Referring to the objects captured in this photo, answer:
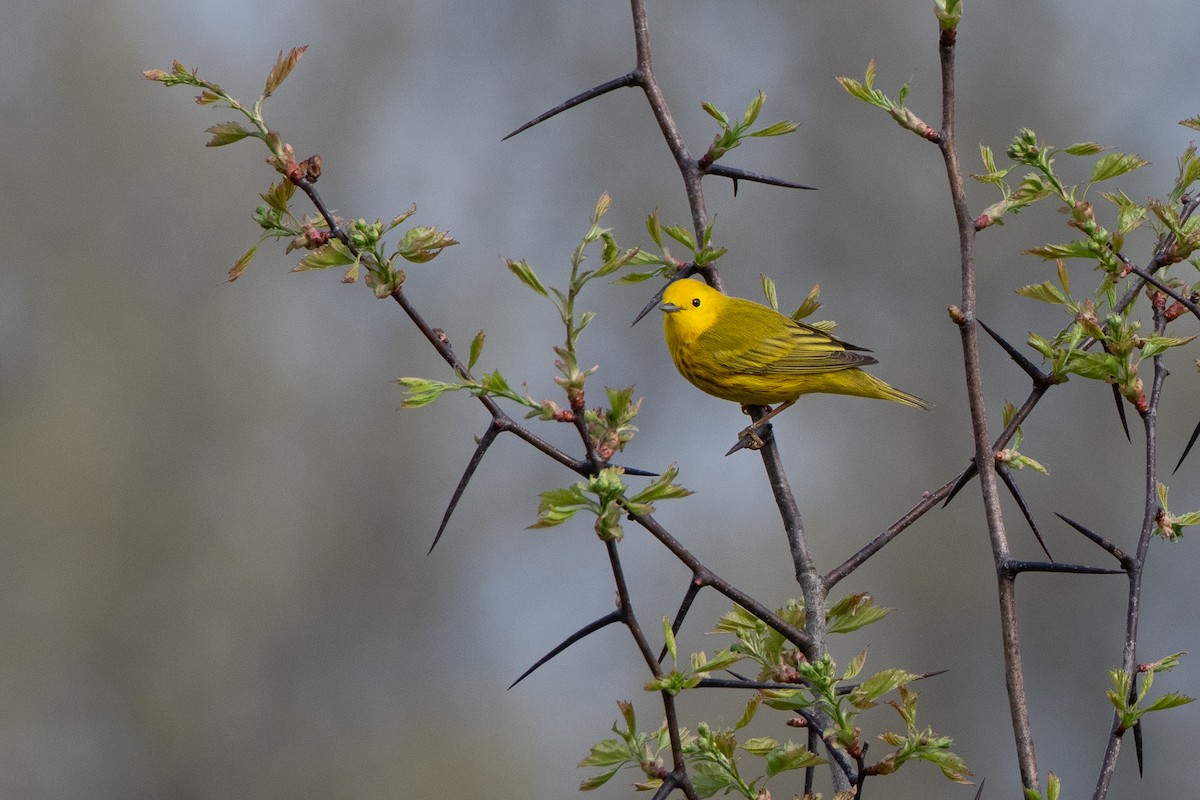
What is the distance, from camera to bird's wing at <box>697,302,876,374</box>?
3.20m

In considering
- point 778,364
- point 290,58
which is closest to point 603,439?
point 290,58

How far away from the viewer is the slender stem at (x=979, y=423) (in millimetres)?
1207

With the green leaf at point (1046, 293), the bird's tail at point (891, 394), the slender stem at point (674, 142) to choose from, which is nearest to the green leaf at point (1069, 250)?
the green leaf at point (1046, 293)

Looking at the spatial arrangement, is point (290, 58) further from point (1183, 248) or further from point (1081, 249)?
point (1183, 248)

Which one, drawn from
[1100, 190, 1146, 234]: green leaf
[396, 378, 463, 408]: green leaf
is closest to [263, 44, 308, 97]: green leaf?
[396, 378, 463, 408]: green leaf

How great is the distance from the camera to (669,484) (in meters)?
1.08

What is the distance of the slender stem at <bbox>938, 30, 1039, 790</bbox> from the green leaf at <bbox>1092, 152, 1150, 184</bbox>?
0.19m

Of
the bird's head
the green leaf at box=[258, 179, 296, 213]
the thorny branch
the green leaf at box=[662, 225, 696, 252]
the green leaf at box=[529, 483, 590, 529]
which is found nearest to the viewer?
the green leaf at box=[529, 483, 590, 529]

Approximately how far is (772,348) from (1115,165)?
192 cm

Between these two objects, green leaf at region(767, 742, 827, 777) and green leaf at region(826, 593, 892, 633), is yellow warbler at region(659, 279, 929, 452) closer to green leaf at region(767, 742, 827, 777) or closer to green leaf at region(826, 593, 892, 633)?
green leaf at region(826, 593, 892, 633)

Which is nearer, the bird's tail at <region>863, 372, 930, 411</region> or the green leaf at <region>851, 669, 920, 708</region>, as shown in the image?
the green leaf at <region>851, 669, 920, 708</region>

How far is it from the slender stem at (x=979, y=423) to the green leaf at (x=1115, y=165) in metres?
0.19

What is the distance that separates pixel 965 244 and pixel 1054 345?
255mm

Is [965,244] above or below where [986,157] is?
below
